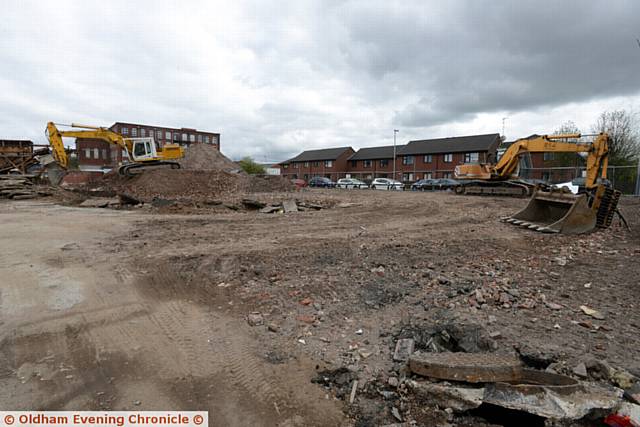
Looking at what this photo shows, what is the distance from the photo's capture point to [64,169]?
24.9 meters

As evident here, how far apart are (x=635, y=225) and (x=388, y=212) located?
765cm

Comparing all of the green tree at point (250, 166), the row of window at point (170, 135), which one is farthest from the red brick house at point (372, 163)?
the row of window at point (170, 135)

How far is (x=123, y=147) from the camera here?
79.2ft

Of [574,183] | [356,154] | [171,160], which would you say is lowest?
[574,183]

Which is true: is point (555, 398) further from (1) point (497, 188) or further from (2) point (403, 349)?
(1) point (497, 188)

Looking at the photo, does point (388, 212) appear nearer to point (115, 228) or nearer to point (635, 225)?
point (635, 225)

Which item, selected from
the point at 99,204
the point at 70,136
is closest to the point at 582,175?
the point at 99,204

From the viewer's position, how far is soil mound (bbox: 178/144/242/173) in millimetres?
Result: 35250

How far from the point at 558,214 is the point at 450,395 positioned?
995cm

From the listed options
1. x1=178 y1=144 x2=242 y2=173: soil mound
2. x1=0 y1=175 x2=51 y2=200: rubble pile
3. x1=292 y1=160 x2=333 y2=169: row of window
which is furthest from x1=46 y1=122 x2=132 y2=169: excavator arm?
x1=292 y1=160 x2=333 y2=169: row of window

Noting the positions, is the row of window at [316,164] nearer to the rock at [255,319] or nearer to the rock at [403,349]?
the rock at [255,319]

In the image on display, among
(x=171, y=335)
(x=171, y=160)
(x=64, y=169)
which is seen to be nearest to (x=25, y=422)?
(x=171, y=335)

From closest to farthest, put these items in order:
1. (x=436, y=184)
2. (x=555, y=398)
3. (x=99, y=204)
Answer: (x=555, y=398)
(x=99, y=204)
(x=436, y=184)

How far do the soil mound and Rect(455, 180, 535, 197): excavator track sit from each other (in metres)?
22.1
